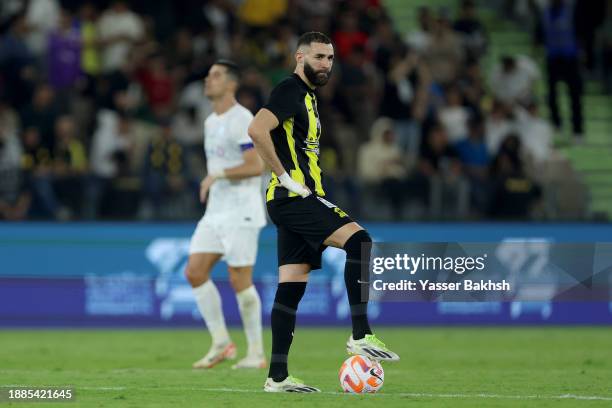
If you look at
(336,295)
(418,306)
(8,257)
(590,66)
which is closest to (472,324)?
(418,306)

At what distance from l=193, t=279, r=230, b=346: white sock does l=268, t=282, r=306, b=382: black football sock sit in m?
2.70

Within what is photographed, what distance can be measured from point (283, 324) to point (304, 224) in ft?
2.39

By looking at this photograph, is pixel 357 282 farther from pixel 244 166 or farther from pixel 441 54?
pixel 441 54

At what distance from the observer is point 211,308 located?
12.0m

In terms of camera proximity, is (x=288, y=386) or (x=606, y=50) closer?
(x=288, y=386)

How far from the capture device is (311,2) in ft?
69.8

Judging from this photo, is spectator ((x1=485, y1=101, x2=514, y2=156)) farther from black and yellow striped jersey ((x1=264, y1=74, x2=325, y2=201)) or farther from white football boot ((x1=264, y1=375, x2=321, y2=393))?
white football boot ((x1=264, y1=375, x2=321, y2=393))

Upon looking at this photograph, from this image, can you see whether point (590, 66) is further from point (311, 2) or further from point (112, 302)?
point (112, 302)

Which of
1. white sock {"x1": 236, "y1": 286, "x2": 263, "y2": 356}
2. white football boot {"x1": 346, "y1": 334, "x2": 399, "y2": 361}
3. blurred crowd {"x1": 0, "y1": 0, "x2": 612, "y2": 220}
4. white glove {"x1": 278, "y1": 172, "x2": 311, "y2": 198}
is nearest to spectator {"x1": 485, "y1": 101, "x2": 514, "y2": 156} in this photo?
blurred crowd {"x1": 0, "y1": 0, "x2": 612, "y2": 220}

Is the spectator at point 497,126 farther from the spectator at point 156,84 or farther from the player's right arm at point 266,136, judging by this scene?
the player's right arm at point 266,136

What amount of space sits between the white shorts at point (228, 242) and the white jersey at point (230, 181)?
0.06 metres

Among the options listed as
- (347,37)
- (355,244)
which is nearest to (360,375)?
(355,244)

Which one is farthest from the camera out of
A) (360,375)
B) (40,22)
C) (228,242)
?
(40,22)

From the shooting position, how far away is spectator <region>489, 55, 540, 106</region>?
20594 mm
